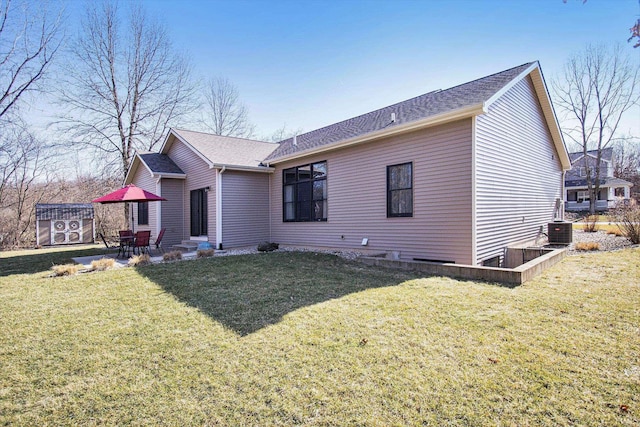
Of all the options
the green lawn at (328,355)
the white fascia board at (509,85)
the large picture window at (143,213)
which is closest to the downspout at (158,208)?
the large picture window at (143,213)

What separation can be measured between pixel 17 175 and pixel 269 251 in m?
16.2

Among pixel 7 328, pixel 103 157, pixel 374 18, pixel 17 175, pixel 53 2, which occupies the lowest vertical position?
pixel 7 328

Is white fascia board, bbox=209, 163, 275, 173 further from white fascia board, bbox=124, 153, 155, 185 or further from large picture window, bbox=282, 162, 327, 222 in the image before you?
white fascia board, bbox=124, 153, 155, 185

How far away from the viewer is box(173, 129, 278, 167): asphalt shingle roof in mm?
11422

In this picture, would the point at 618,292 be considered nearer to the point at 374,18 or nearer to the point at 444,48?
the point at 444,48

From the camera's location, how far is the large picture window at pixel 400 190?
790cm

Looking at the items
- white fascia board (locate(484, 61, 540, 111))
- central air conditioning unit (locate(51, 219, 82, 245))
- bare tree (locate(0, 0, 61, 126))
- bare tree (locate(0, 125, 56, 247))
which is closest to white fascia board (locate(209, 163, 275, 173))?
white fascia board (locate(484, 61, 540, 111))

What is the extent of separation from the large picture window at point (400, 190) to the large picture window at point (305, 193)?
2.51 meters

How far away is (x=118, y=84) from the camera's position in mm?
19281

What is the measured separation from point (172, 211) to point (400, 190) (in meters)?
9.28

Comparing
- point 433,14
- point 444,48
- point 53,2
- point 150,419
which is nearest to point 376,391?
point 150,419

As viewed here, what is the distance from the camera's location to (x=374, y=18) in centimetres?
1016

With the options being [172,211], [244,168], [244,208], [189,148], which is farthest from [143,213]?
[244,168]

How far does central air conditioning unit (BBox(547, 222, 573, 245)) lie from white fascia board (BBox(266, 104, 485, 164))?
6096 millimetres
